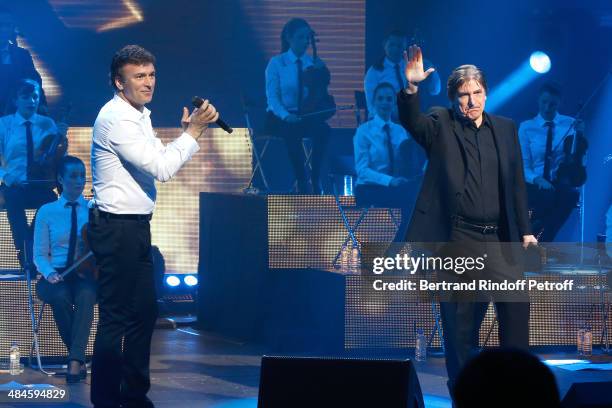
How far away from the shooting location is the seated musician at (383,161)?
7.97 m

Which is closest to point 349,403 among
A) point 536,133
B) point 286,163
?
point 536,133

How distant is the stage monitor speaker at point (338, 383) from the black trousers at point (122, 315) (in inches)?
48.5

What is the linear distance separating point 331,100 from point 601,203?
2616 mm

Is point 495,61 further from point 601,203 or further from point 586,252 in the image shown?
point 586,252

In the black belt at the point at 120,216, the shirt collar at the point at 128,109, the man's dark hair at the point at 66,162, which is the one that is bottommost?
the black belt at the point at 120,216

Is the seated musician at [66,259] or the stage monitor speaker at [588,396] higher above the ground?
the seated musician at [66,259]

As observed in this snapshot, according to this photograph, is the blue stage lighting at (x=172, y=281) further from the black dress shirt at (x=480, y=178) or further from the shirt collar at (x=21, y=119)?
the black dress shirt at (x=480, y=178)

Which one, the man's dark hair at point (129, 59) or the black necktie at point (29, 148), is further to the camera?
the black necktie at point (29, 148)

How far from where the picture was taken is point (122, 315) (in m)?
4.49

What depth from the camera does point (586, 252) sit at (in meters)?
7.30

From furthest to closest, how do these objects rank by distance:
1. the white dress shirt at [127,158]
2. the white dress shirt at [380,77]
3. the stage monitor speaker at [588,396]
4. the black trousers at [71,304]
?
the white dress shirt at [380,77] → the black trousers at [71,304] → the white dress shirt at [127,158] → the stage monitor speaker at [588,396]

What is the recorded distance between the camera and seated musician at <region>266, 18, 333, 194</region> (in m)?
8.60

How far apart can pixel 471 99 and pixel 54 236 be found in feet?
9.70

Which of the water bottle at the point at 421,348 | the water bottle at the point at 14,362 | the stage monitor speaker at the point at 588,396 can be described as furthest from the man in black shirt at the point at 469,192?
the water bottle at the point at 14,362
